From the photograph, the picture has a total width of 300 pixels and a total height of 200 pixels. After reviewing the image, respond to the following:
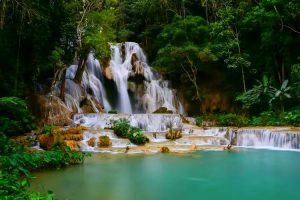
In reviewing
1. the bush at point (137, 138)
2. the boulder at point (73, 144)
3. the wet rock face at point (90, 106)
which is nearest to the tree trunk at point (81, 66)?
the wet rock face at point (90, 106)

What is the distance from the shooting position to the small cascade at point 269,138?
47.9 ft

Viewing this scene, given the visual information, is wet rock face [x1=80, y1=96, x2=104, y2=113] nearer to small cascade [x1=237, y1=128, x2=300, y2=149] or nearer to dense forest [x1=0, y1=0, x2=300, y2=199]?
dense forest [x1=0, y1=0, x2=300, y2=199]

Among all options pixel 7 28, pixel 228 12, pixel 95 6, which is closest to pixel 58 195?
pixel 7 28

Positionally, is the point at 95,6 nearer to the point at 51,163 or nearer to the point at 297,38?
the point at 297,38

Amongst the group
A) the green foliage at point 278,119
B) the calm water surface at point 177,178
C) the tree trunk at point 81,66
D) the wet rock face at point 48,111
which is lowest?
the calm water surface at point 177,178

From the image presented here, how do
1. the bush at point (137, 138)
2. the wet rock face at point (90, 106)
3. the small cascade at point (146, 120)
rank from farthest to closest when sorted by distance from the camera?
1. the wet rock face at point (90, 106)
2. the small cascade at point (146, 120)
3. the bush at point (137, 138)

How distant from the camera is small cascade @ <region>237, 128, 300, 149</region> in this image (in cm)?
1459

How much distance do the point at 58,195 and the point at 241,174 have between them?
467 cm

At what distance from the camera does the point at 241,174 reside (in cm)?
977

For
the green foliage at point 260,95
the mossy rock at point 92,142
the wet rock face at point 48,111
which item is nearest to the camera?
the mossy rock at point 92,142

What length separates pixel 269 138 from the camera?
1533 cm

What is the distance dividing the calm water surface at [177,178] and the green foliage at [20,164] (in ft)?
0.89

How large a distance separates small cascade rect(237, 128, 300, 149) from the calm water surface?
1.96 meters

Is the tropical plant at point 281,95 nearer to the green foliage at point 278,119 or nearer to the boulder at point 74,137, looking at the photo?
the green foliage at point 278,119
